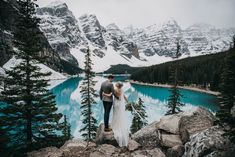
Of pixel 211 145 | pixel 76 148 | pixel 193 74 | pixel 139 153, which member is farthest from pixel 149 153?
pixel 193 74

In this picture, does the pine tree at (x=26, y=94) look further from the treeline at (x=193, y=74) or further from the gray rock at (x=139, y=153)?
the treeline at (x=193, y=74)

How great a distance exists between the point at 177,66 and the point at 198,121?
83.9ft

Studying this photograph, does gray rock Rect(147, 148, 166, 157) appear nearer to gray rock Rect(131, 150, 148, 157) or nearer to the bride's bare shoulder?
gray rock Rect(131, 150, 148, 157)

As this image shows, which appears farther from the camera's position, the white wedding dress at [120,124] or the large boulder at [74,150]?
the white wedding dress at [120,124]

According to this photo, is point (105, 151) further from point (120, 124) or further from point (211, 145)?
point (211, 145)

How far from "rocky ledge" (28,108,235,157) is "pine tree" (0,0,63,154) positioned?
2.66 metres

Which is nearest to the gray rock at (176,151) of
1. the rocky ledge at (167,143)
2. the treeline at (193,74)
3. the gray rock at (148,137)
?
the rocky ledge at (167,143)

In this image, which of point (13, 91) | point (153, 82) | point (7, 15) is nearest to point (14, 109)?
point (13, 91)

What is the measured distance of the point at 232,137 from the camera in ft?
30.1

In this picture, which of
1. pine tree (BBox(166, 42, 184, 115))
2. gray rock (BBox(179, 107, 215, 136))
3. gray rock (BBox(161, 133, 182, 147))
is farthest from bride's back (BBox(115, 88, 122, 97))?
pine tree (BBox(166, 42, 184, 115))

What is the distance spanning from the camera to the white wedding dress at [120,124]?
504 inches

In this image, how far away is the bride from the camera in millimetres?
12799

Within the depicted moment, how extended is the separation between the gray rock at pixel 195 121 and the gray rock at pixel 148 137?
147cm

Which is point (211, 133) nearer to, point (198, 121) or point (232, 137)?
point (232, 137)
